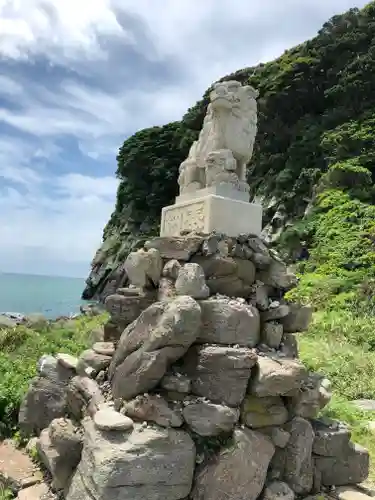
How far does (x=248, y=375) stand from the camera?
424 cm

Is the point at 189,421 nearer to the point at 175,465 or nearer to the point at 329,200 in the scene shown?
the point at 175,465

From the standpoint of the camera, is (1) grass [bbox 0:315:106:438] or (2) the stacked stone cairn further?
(1) grass [bbox 0:315:106:438]

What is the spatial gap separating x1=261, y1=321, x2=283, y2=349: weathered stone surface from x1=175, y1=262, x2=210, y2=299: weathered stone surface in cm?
78

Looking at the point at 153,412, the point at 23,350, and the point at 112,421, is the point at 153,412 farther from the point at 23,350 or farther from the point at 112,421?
the point at 23,350

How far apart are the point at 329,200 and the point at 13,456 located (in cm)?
2064

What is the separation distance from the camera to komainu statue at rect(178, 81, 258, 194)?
224 inches

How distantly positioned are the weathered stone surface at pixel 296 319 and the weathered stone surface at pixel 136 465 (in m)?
1.72

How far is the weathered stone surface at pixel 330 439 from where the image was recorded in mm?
4566

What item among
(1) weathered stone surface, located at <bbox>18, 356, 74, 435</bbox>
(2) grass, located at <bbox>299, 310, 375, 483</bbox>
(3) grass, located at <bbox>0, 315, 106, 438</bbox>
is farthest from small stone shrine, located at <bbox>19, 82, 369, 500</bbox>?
(3) grass, located at <bbox>0, 315, 106, 438</bbox>

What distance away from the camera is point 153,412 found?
4035 millimetres

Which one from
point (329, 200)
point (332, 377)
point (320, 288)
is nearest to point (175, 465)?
point (332, 377)

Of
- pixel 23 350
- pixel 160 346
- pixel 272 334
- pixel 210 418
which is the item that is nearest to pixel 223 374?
pixel 210 418

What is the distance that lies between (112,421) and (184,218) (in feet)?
8.88

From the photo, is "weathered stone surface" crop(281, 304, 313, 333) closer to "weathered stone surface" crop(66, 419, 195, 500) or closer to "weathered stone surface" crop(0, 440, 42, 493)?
"weathered stone surface" crop(66, 419, 195, 500)
